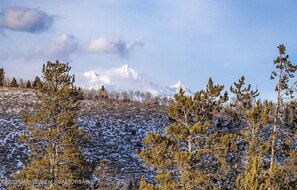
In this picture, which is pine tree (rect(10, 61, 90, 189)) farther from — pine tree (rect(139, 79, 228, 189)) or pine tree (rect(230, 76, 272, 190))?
pine tree (rect(230, 76, 272, 190))

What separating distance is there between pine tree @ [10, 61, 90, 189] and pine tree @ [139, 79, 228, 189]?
5026mm

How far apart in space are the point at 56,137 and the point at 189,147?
24.5ft

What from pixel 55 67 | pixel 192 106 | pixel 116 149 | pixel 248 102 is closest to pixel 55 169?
pixel 55 67

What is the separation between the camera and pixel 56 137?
21.7 metres

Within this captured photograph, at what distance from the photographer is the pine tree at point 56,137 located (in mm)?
21547

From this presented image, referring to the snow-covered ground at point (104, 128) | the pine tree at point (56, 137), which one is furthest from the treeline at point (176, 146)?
the snow-covered ground at point (104, 128)

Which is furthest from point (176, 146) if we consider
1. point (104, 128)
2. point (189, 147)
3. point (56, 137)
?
point (104, 128)

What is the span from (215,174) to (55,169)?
8805 mm

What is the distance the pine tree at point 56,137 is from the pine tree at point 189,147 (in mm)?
5026

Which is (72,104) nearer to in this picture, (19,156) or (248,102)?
(248,102)

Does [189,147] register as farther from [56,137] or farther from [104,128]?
[104,128]

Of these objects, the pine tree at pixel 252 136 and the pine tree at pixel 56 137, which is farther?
the pine tree at pixel 56 137

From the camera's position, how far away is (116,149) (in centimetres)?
5025

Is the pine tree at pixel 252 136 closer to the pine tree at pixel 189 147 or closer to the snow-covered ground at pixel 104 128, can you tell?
the pine tree at pixel 189 147
